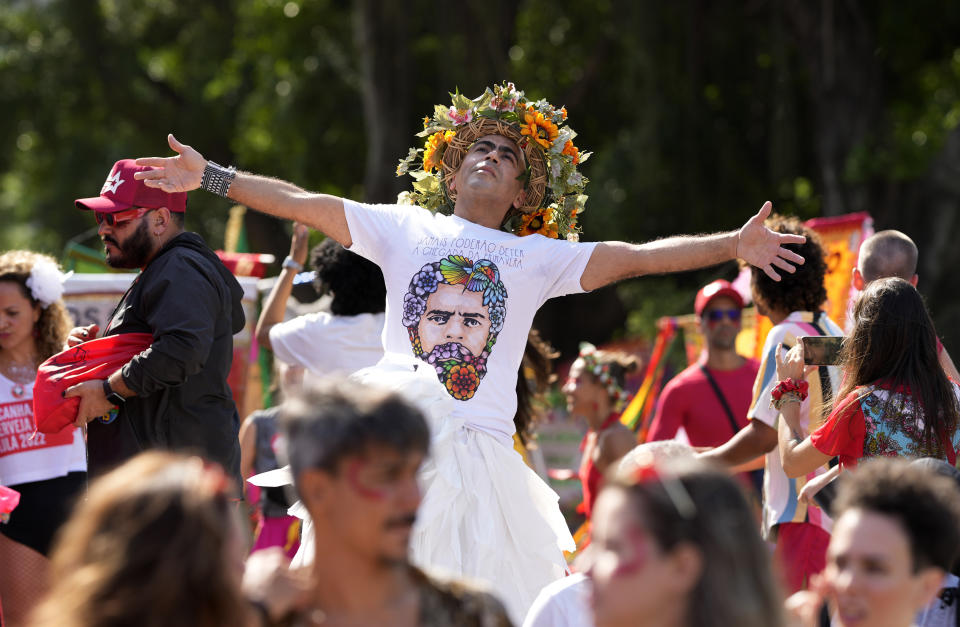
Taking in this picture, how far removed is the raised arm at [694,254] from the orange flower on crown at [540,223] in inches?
19.5

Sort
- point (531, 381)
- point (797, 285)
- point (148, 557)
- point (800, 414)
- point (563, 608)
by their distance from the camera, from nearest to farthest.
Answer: point (148, 557) < point (563, 608) < point (800, 414) < point (797, 285) < point (531, 381)

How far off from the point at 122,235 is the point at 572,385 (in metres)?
3.26

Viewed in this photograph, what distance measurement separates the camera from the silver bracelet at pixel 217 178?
4191mm

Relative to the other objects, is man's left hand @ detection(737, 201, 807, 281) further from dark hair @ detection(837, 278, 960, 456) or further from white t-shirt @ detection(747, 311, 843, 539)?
white t-shirt @ detection(747, 311, 843, 539)

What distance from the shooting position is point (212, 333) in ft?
13.7

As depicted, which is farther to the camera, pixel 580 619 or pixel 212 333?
pixel 212 333

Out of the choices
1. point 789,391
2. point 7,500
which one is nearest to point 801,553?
point 789,391

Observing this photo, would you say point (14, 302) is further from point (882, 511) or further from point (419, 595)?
point (882, 511)

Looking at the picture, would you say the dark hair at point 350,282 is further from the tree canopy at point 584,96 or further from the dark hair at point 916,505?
the tree canopy at point 584,96

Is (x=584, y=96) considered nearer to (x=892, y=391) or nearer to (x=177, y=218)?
(x=177, y=218)

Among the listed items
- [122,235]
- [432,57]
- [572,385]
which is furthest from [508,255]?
[432,57]

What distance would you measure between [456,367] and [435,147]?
109 centimetres

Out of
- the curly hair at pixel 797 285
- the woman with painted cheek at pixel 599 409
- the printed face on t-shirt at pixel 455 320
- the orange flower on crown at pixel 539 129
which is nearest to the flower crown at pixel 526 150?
the orange flower on crown at pixel 539 129

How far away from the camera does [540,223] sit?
15.6ft
